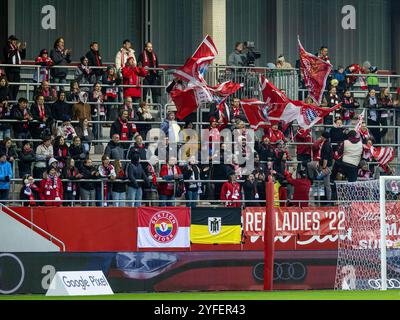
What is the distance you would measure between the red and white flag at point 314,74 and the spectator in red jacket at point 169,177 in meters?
5.13

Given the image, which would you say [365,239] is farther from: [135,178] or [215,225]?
[135,178]

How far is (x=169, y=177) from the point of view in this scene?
102 ft

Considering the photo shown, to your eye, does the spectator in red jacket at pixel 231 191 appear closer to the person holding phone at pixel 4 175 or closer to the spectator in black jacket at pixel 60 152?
the spectator in black jacket at pixel 60 152

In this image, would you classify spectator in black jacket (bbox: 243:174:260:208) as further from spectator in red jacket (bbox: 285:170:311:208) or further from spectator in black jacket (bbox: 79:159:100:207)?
spectator in black jacket (bbox: 79:159:100:207)

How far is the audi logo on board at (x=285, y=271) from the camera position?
3030cm

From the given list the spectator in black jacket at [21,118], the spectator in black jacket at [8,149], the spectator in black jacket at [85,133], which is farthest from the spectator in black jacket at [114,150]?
the spectator in black jacket at [8,149]

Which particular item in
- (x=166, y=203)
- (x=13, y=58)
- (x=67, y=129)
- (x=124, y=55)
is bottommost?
(x=166, y=203)

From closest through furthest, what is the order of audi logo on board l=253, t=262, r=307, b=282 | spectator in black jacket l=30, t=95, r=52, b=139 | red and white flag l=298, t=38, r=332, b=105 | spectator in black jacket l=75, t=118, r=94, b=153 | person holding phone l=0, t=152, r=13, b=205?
person holding phone l=0, t=152, r=13, b=205 → audi logo on board l=253, t=262, r=307, b=282 → spectator in black jacket l=30, t=95, r=52, b=139 → spectator in black jacket l=75, t=118, r=94, b=153 → red and white flag l=298, t=38, r=332, b=105

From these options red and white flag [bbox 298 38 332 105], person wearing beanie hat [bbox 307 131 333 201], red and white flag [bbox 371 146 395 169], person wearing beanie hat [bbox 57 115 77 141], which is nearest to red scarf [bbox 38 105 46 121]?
person wearing beanie hat [bbox 57 115 77 141]

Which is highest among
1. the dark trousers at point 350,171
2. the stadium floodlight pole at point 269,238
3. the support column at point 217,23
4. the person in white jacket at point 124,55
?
the support column at point 217,23

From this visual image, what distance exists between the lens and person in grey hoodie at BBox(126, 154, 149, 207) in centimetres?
3080

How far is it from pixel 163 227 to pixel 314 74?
23.4 feet

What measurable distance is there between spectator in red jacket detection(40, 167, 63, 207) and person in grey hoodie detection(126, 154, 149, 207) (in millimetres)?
1963

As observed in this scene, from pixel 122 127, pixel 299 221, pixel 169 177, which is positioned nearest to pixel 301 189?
pixel 299 221
